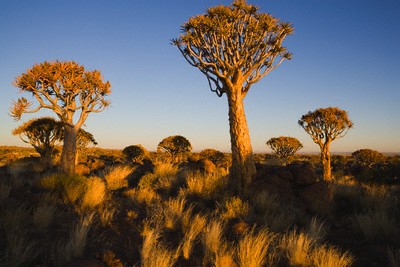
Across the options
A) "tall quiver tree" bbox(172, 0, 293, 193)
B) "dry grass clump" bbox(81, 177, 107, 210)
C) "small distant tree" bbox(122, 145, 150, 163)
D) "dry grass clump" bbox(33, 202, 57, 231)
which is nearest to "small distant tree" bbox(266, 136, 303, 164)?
"small distant tree" bbox(122, 145, 150, 163)

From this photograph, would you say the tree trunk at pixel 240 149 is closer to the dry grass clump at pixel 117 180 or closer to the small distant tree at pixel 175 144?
the dry grass clump at pixel 117 180

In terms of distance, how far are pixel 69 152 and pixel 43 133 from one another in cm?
989

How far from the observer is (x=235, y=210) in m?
7.21

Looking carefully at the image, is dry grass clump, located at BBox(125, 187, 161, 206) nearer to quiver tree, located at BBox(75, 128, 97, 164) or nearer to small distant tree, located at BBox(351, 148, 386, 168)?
quiver tree, located at BBox(75, 128, 97, 164)

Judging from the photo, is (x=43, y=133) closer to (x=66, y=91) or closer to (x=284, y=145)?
(x=66, y=91)

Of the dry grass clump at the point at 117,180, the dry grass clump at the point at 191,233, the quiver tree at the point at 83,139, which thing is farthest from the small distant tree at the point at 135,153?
the dry grass clump at the point at 191,233

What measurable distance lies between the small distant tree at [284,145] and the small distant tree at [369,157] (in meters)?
6.39

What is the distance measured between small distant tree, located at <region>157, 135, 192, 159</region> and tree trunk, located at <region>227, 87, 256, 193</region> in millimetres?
17009

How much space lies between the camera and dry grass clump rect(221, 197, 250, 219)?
23.0 ft

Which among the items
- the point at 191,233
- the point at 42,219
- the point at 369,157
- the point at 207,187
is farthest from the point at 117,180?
the point at 369,157

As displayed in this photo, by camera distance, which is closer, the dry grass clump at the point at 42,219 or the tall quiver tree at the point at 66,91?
the dry grass clump at the point at 42,219

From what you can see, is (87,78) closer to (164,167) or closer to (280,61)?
(164,167)

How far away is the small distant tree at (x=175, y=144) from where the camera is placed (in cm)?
2608

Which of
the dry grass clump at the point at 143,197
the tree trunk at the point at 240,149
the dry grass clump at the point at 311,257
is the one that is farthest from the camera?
the tree trunk at the point at 240,149
